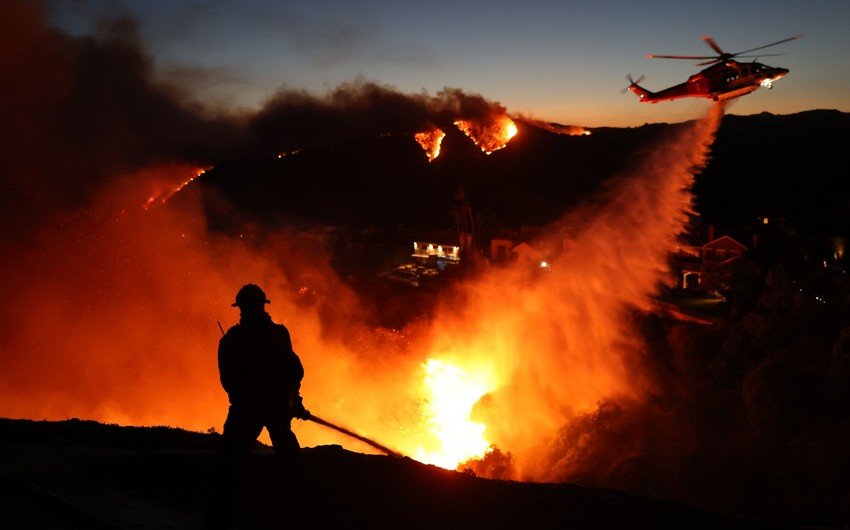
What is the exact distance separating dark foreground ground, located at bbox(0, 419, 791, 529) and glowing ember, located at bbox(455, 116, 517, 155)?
687 inches

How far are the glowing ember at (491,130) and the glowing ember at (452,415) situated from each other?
485 inches

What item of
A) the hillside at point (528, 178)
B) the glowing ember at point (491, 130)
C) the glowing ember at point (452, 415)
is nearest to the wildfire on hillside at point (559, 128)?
the glowing ember at point (491, 130)

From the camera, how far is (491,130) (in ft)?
76.8

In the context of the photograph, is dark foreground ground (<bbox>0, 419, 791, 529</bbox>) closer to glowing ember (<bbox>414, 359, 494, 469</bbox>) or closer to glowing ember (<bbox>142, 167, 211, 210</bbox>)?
glowing ember (<bbox>142, 167, 211, 210</bbox>)

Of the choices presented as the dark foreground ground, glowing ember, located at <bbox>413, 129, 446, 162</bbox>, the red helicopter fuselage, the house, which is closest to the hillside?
the house

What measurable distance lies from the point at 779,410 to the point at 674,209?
17083 mm

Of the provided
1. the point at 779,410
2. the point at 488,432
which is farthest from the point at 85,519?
the point at 488,432

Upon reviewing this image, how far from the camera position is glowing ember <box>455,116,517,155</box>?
22.7m

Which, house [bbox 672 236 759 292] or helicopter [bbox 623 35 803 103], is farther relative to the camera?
house [bbox 672 236 759 292]

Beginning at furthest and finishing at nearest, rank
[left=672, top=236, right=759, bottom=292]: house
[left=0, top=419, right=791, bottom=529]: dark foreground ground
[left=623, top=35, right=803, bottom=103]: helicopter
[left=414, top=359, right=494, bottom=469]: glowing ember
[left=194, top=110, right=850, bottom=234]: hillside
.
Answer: [left=194, top=110, right=850, bottom=234]: hillside, [left=672, top=236, right=759, bottom=292]: house, [left=414, top=359, right=494, bottom=469]: glowing ember, [left=623, top=35, right=803, bottom=103]: helicopter, [left=0, top=419, right=791, bottom=529]: dark foreground ground

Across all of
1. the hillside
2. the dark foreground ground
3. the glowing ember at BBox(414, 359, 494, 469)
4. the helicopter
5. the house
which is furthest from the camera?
the hillside

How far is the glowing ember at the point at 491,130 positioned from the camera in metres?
22.7

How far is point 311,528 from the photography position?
5.28 m

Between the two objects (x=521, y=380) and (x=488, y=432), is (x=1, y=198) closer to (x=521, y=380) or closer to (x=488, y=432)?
(x=488, y=432)
